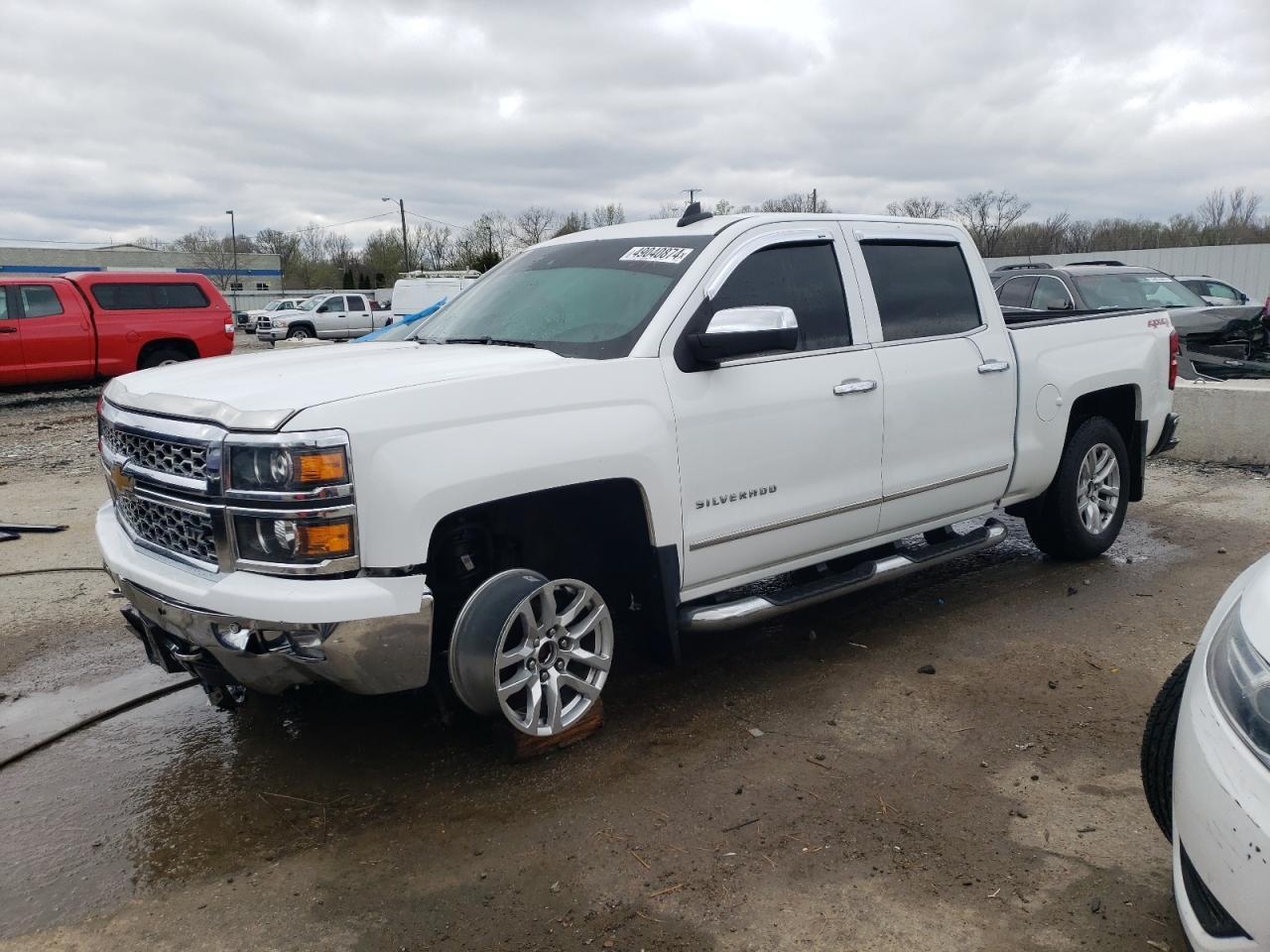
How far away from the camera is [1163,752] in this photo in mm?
2689

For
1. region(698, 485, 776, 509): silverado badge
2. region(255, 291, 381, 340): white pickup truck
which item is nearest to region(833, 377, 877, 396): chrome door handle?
region(698, 485, 776, 509): silverado badge

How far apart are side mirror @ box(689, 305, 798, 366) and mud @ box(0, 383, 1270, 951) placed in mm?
1458

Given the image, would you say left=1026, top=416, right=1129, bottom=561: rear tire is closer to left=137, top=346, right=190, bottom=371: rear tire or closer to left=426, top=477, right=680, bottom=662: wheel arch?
left=426, top=477, right=680, bottom=662: wheel arch

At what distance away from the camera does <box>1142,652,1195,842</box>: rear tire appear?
2.65 meters

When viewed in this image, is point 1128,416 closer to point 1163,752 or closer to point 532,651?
point 1163,752

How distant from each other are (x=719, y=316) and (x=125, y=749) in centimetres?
280

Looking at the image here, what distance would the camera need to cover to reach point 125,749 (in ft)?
13.1

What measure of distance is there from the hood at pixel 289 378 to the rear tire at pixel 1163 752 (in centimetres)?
213

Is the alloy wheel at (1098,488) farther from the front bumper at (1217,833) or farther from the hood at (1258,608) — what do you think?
the front bumper at (1217,833)

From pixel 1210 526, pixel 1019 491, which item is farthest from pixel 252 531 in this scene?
pixel 1210 526

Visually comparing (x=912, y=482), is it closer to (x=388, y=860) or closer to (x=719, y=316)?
(x=719, y=316)

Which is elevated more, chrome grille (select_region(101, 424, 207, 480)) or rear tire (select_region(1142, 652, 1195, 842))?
chrome grille (select_region(101, 424, 207, 480))

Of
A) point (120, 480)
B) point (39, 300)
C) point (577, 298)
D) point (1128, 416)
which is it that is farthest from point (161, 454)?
point (39, 300)

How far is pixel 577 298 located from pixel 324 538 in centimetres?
167
